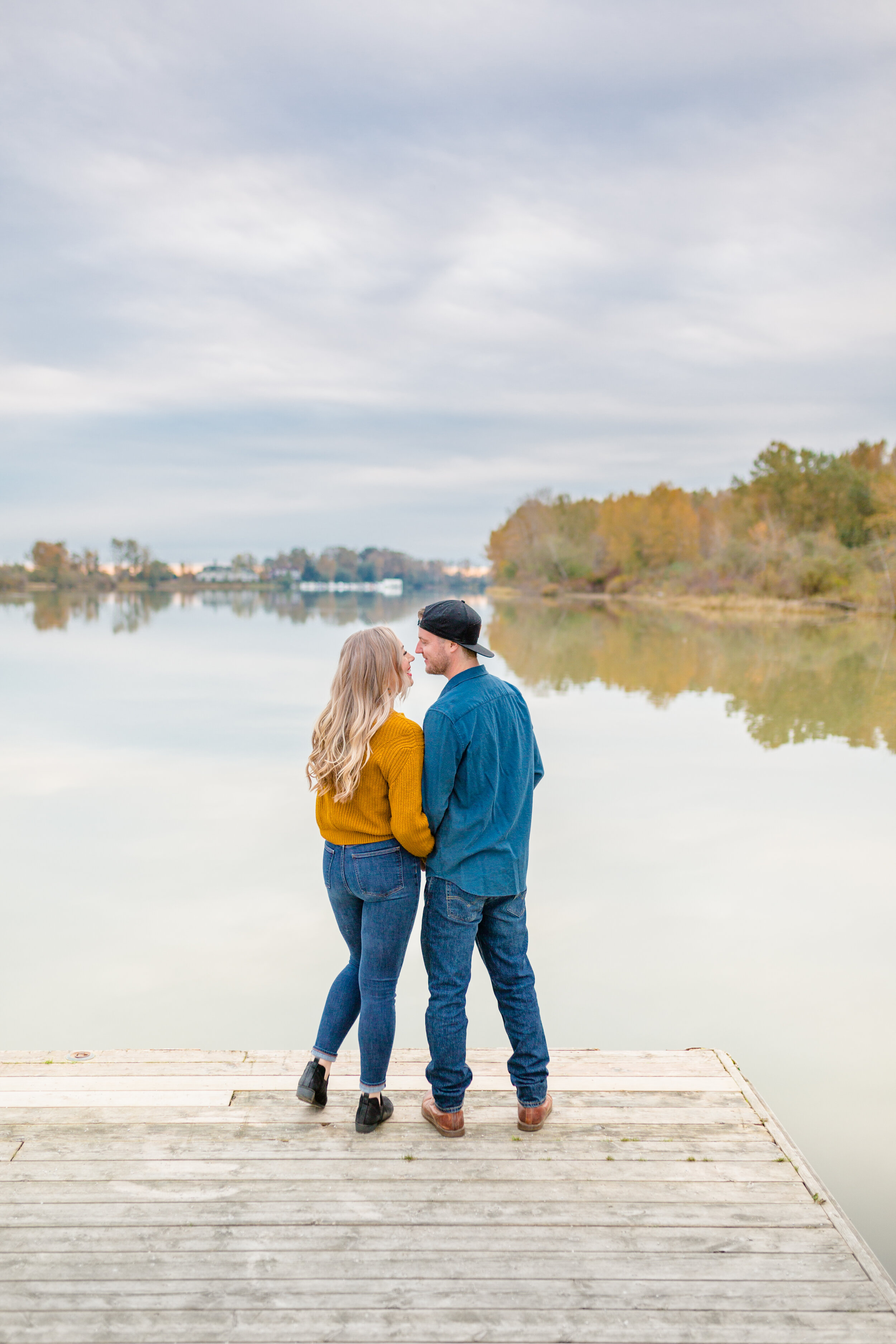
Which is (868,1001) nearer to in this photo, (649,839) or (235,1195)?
(649,839)

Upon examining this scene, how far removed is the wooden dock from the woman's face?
4.53ft

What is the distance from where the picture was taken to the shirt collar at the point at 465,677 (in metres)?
2.78

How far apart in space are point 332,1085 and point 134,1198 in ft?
2.48

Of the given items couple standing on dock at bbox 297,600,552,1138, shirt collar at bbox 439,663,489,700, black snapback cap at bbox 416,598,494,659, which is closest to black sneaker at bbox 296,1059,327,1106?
couple standing on dock at bbox 297,600,552,1138

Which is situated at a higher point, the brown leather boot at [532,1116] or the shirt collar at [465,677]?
the shirt collar at [465,677]

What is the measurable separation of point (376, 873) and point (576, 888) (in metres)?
4.46

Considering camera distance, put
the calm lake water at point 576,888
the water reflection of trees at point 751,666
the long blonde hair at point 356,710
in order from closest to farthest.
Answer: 1. the long blonde hair at point 356,710
2. the calm lake water at point 576,888
3. the water reflection of trees at point 751,666

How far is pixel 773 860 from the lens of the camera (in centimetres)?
761

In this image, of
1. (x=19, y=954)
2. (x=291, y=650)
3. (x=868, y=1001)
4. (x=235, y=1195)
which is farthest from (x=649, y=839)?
(x=291, y=650)

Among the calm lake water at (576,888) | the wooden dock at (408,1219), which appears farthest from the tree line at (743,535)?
the wooden dock at (408,1219)

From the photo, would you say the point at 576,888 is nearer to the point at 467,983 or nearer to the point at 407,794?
the point at 467,983

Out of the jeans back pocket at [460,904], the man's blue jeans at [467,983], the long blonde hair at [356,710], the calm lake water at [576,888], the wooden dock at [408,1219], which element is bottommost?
the calm lake water at [576,888]

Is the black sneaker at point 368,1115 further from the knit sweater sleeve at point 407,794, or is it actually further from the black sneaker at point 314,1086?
the knit sweater sleeve at point 407,794

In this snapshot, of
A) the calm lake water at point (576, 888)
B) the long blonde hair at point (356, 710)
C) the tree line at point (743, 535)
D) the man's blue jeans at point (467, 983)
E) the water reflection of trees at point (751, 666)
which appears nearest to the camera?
the long blonde hair at point (356, 710)
